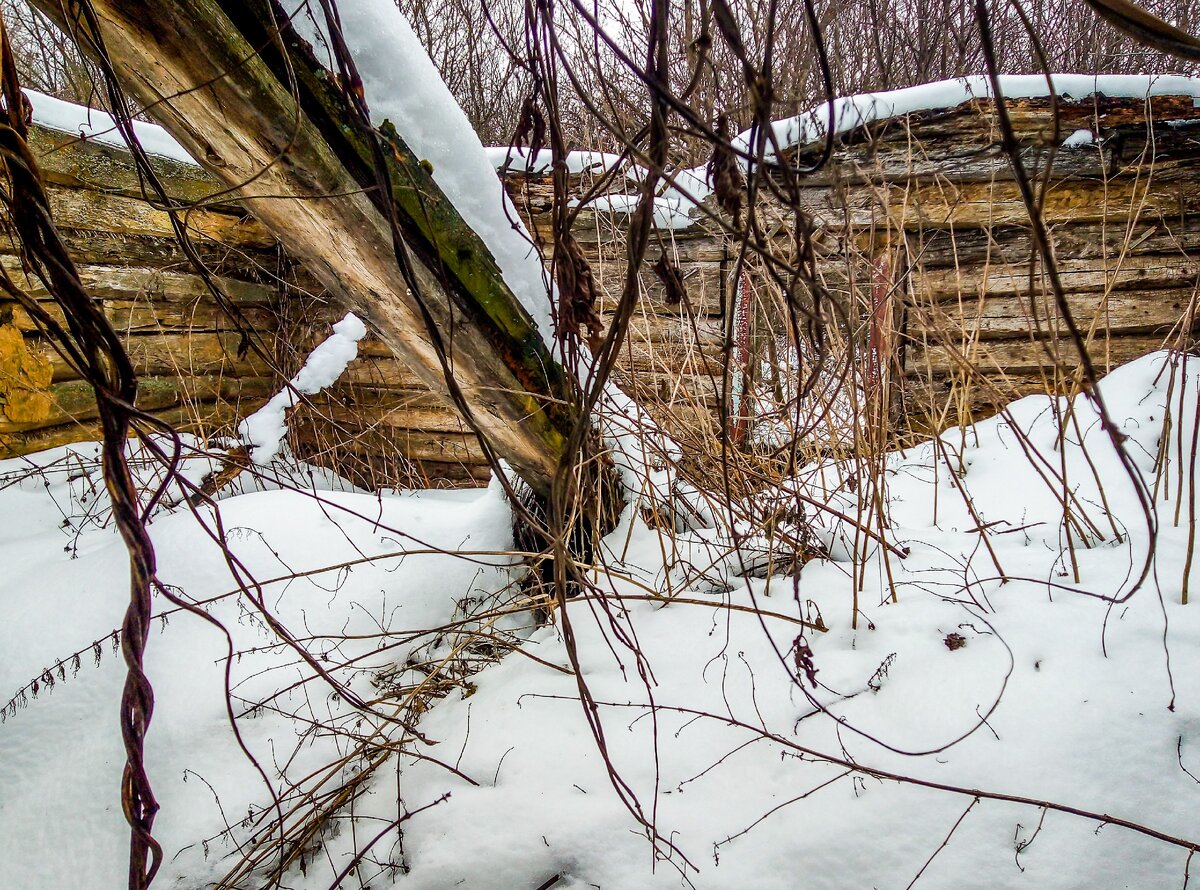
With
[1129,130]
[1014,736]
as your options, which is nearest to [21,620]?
[1014,736]

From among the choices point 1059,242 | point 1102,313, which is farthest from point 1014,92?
point 1102,313

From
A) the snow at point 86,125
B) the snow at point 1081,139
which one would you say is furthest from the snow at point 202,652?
the snow at point 1081,139

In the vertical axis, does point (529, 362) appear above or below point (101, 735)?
above

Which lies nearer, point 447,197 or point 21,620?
point 447,197

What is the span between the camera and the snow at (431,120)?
3.82 ft

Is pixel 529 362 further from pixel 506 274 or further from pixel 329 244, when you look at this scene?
pixel 329 244

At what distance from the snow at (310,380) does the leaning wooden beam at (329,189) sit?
1.35 m

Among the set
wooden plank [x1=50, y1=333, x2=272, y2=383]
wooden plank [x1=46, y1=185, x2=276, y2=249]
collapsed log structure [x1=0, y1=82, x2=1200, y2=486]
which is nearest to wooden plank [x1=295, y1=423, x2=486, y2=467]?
collapsed log structure [x1=0, y1=82, x2=1200, y2=486]

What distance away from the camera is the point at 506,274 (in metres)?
1.58

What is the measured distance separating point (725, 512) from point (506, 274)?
0.99 metres

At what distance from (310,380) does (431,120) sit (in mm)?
1864

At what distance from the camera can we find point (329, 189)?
1239 mm

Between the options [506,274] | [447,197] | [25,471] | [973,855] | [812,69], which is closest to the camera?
[973,855]

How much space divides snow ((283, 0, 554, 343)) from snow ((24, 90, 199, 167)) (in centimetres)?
175
